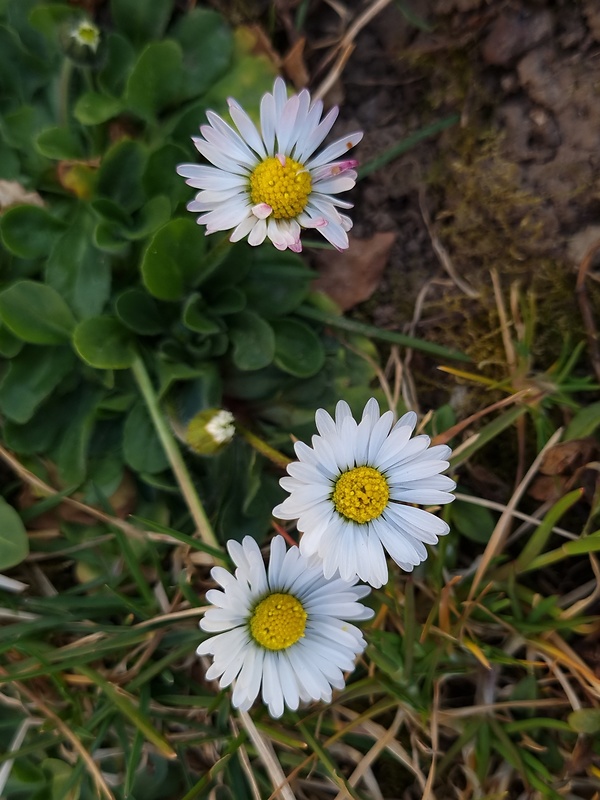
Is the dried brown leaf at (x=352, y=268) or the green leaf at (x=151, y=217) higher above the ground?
the dried brown leaf at (x=352, y=268)

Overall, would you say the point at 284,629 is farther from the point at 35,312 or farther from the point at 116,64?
the point at 116,64

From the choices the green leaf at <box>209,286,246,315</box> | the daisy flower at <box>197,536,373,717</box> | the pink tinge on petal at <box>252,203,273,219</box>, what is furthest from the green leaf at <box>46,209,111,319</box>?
the daisy flower at <box>197,536,373,717</box>

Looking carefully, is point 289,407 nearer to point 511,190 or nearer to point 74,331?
point 74,331

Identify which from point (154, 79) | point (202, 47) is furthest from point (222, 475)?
point (202, 47)

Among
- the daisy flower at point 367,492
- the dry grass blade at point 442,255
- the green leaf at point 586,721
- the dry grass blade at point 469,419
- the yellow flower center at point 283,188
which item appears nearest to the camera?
the daisy flower at point 367,492

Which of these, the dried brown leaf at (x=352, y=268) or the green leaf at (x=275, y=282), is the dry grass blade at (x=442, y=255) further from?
the green leaf at (x=275, y=282)

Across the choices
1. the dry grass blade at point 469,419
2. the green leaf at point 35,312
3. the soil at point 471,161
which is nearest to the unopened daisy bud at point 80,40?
the green leaf at point 35,312
